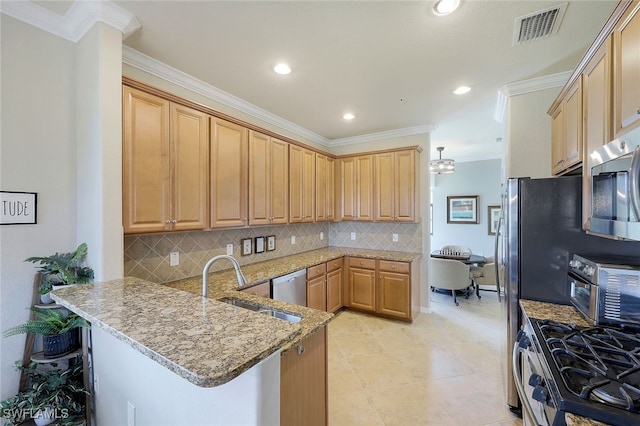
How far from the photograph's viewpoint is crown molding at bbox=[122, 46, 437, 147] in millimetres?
2203

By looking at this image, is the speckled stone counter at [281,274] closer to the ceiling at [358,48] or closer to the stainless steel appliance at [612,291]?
the stainless steel appliance at [612,291]

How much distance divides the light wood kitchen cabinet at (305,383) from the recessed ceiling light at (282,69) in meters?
2.17

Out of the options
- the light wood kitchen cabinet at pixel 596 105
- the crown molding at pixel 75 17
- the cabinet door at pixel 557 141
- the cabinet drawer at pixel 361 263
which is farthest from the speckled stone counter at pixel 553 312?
the crown molding at pixel 75 17

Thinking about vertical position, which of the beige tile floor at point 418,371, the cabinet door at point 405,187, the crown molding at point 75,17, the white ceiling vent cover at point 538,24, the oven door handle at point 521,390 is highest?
the white ceiling vent cover at point 538,24

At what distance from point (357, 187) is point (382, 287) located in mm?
1606

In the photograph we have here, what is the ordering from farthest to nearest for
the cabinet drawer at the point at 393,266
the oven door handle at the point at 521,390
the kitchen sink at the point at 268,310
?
the cabinet drawer at the point at 393,266 < the kitchen sink at the point at 268,310 < the oven door handle at the point at 521,390

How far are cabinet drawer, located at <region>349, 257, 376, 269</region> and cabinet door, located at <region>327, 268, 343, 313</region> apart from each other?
0.22 m

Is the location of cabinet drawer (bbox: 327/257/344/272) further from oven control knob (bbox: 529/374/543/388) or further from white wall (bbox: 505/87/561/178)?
oven control knob (bbox: 529/374/543/388)

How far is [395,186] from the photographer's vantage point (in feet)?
13.1

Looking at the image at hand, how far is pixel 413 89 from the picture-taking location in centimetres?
280

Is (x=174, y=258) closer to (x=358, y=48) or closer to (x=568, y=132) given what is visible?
(x=358, y=48)

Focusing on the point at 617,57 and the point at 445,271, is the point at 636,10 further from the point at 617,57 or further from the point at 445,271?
the point at 445,271

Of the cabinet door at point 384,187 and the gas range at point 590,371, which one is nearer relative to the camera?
the gas range at point 590,371

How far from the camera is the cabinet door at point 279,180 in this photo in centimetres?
314
